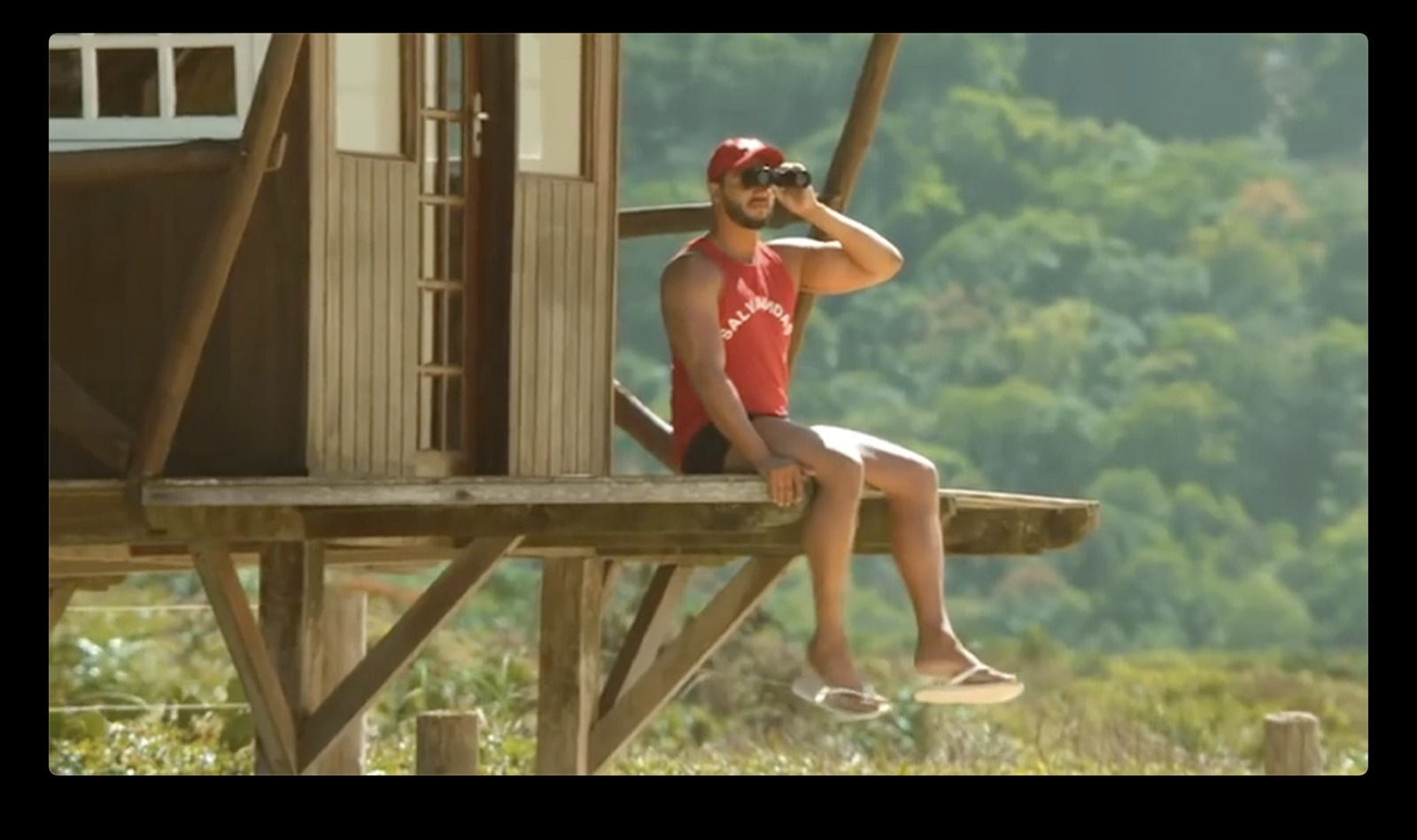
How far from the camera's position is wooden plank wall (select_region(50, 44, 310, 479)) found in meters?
11.6

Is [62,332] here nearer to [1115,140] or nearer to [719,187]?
[719,187]

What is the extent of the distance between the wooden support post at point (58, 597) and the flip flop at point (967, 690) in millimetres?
5513

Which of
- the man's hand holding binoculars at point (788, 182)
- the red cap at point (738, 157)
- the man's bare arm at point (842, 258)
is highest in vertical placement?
the red cap at point (738, 157)

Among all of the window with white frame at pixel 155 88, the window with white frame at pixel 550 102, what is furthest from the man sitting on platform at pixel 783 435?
the window with white frame at pixel 155 88

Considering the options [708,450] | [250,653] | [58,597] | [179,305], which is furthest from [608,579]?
[708,450]

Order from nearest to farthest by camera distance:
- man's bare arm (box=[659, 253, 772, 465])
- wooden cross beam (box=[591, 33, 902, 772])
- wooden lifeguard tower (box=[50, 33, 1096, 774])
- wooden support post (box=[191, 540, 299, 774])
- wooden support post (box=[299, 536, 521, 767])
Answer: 1. man's bare arm (box=[659, 253, 772, 465])
2. wooden lifeguard tower (box=[50, 33, 1096, 774])
3. wooden support post (box=[191, 540, 299, 774])
4. wooden support post (box=[299, 536, 521, 767])
5. wooden cross beam (box=[591, 33, 902, 772])

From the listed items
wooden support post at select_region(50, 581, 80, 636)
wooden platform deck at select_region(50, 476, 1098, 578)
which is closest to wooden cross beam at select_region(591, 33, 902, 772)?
wooden platform deck at select_region(50, 476, 1098, 578)

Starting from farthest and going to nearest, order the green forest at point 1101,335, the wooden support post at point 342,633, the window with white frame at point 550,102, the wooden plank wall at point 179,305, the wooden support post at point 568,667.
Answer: the green forest at point 1101,335, the wooden support post at point 342,633, the wooden support post at point 568,667, the window with white frame at point 550,102, the wooden plank wall at point 179,305

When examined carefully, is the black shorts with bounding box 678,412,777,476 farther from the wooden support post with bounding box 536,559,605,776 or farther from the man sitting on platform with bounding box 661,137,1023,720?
the wooden support post with bounding box 536,559,605,776

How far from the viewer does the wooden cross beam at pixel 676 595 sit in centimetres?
1275

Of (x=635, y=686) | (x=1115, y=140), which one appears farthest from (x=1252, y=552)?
(x=635, y=686)

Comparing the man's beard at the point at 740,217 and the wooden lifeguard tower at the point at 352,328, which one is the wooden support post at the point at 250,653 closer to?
the wooden lifeguard tower at the point at 352,328

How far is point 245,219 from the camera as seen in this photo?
10.7m
